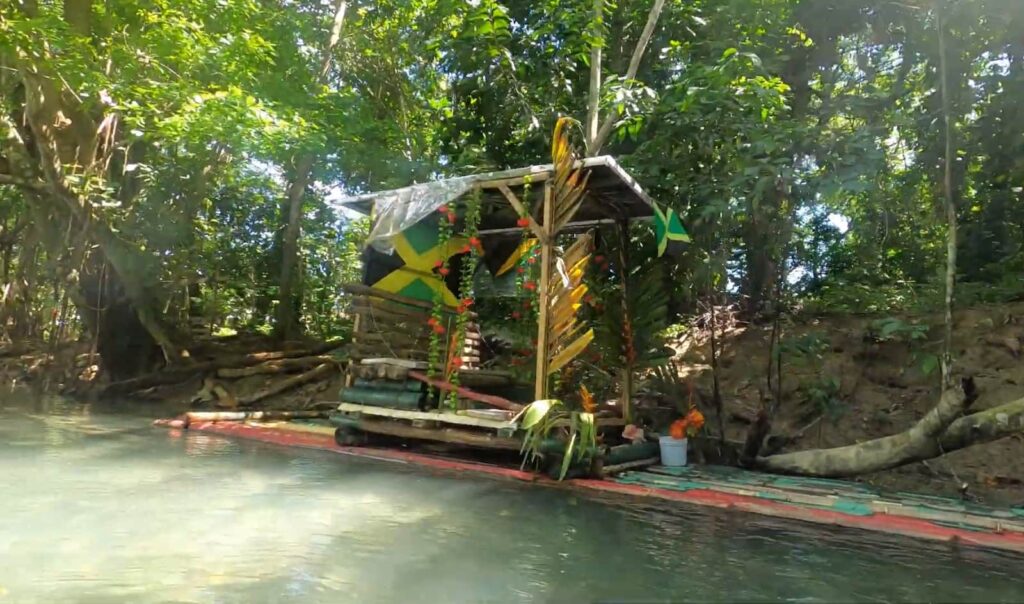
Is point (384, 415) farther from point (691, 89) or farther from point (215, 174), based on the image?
point (215, 174)

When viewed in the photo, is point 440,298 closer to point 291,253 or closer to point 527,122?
point 527,122

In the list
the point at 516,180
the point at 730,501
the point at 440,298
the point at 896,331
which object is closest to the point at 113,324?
the point at 440,298

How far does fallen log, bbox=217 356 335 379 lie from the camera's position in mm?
11469

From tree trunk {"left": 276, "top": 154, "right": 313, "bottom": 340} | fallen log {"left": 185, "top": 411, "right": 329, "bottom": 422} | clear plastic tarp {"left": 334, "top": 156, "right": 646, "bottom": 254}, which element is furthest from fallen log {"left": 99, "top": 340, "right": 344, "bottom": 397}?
clear plastic tarp {"left": 334, "top": 156, "right": 646, "bottom": 254}

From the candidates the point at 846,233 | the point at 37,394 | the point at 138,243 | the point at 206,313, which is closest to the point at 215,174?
the point at 138,243

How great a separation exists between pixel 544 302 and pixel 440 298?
6.15ft

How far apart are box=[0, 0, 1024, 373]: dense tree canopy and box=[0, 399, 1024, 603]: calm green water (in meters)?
3.24

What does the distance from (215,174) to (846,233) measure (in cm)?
1001

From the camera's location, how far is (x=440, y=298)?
721cm

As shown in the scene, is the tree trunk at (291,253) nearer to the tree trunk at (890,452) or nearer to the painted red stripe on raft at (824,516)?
the painted red stripe on raft at (824,516)

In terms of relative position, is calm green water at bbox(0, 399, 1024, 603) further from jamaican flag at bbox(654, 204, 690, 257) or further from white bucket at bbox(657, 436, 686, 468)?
jamaican flag at bbox(654, 204, 690, 257)

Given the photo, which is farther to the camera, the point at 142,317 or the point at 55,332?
the point at 55,332

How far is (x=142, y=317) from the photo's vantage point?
1102cm

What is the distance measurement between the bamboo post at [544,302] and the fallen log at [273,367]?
661cm
